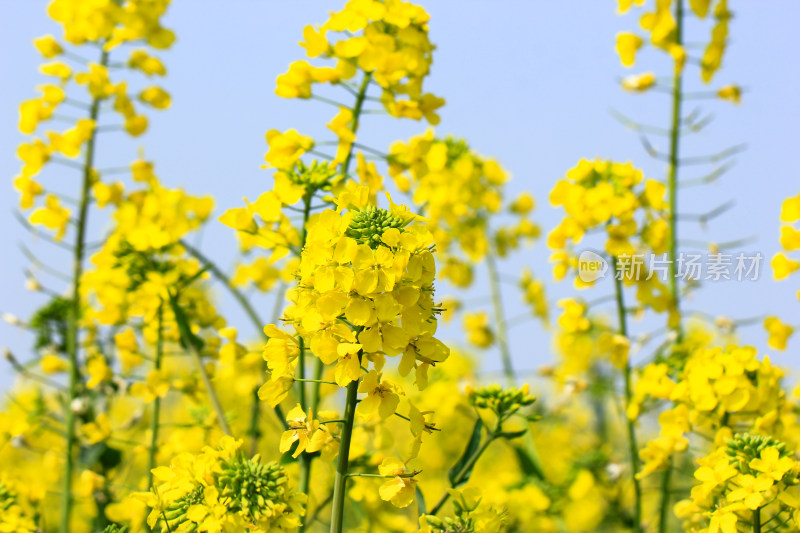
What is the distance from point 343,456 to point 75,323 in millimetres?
1729

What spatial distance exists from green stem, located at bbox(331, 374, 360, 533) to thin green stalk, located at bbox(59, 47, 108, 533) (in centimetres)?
150

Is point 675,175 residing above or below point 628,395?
above

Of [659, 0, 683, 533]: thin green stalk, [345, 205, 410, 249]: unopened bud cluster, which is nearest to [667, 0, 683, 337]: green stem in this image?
[659, 0, 683, 533]: thin green stalk

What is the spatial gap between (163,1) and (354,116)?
127 centimetres


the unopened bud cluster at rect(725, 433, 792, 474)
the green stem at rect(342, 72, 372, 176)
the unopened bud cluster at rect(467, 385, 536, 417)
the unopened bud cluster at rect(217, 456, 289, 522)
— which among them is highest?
the green stem at rect(342, 72, 372, 176)

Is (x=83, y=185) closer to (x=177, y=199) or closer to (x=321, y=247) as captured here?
(x=177, y=199)

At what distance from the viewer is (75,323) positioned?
2910 mm

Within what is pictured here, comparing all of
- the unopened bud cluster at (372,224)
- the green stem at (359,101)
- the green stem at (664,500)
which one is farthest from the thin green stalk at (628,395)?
the unopened bud cluster at (372,224)

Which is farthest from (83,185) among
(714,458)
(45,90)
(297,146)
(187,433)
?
(714,458)

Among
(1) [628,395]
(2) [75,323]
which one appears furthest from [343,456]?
(2) [75,323]

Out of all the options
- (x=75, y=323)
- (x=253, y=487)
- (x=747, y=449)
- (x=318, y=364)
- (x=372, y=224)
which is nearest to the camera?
(x=372, y=224)

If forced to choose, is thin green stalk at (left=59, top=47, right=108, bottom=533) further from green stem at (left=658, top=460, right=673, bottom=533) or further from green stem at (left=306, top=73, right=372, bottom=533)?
green stem at (left=658, top=460, right=673, bottom=533)

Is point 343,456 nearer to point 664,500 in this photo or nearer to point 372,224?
point 372,224

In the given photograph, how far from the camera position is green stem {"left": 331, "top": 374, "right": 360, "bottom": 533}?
1.49 m
